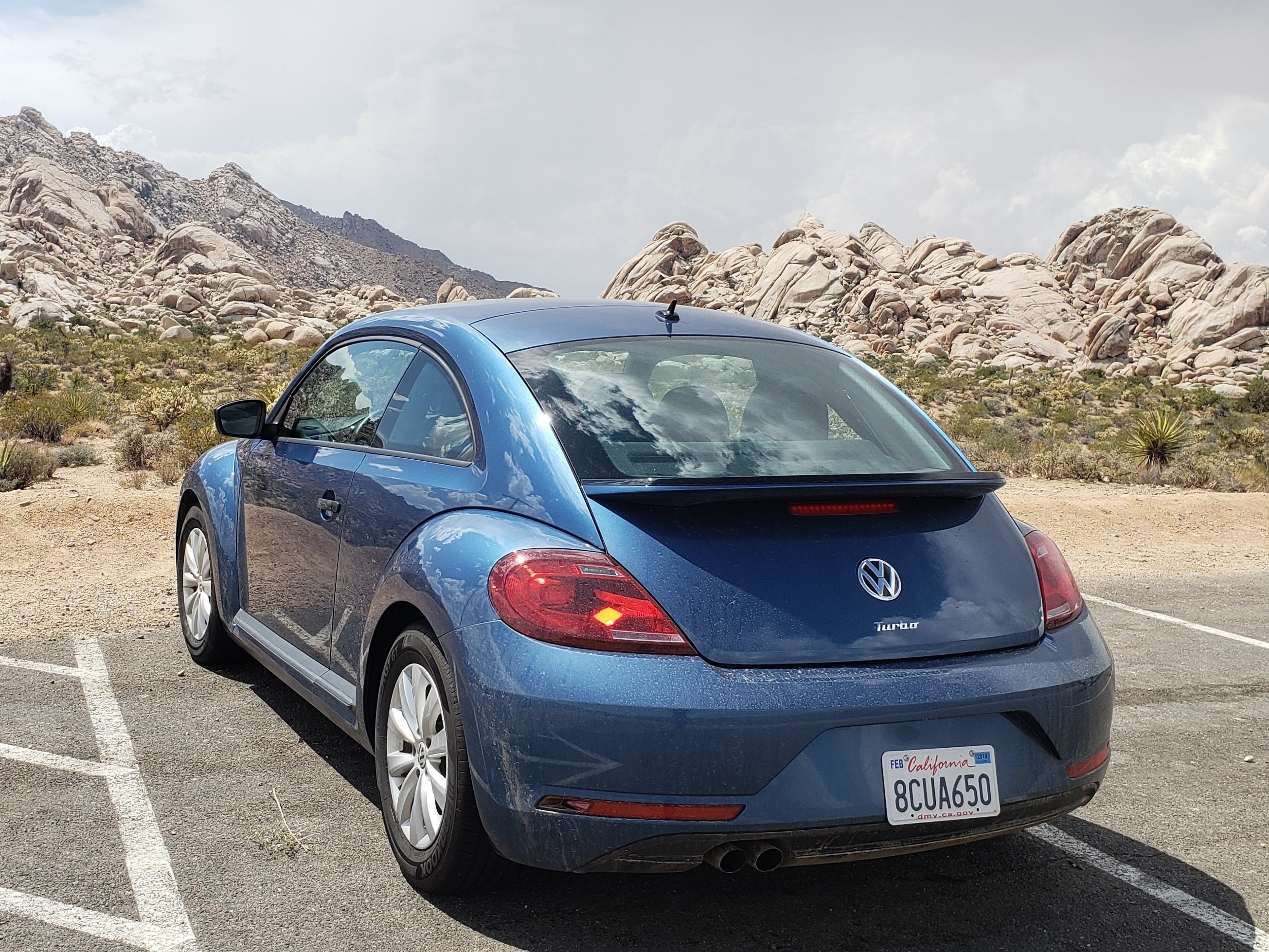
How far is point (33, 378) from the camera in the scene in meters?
26.2

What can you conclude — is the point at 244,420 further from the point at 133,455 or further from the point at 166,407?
the point at 166,407

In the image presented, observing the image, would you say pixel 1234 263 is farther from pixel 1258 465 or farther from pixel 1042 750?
pixel 1042 750

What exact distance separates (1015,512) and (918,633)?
10.3 metres

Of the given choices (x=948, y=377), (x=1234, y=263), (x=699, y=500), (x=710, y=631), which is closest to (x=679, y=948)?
(x=710, y=631)

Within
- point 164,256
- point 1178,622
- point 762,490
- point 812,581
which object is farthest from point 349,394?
point 164,256

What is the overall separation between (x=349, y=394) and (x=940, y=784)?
2.68 m

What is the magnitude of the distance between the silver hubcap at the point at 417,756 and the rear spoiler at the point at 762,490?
750 millimetres

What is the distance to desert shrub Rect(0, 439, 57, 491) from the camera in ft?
39.7

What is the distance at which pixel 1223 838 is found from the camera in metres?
4.09

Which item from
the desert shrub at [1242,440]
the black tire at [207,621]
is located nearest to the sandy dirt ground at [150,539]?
the black tire at [207,621]

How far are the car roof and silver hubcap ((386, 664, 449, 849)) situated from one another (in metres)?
1.07

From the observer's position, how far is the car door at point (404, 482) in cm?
347

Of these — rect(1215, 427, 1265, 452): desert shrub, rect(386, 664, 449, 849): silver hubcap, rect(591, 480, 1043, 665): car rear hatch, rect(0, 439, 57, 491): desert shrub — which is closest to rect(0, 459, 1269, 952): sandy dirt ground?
rect(386, 664, 449, 849): silver hubcap

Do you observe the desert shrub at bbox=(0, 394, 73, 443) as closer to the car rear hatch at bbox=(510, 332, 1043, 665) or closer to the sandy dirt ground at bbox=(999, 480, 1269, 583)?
the sandy dirt ground at bbox=(999, 480, 1269, 583)
